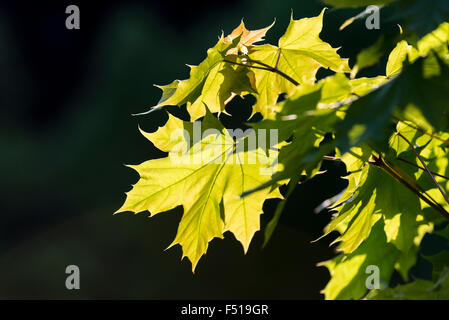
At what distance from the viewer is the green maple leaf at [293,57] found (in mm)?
850

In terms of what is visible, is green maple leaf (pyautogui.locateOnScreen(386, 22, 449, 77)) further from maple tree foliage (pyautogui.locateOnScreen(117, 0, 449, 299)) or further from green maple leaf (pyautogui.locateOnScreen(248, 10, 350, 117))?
green maple leaf (pyautogui.locateOnScreen(248, 10, 350, 117))

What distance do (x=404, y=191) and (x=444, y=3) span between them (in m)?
0.31

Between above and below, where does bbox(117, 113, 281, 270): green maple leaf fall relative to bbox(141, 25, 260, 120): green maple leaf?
below

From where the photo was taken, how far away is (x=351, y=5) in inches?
21.1

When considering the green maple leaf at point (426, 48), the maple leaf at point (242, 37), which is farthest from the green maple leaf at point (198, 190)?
the green maple leaf at point (426, 48)

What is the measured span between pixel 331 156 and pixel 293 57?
0.92 ft

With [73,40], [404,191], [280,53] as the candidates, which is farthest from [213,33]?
[404,191]

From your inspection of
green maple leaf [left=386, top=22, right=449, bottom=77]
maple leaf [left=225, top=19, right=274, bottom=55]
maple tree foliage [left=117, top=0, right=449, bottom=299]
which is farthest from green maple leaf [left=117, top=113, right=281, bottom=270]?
green maple leaf [left=386, top=22, right=449, bottom=77]

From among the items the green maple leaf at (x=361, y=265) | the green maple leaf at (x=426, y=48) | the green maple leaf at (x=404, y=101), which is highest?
the green maple leaf at (x=426, y=48)

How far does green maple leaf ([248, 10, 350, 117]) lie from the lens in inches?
33.5

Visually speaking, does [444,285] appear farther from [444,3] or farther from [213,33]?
[213,33]

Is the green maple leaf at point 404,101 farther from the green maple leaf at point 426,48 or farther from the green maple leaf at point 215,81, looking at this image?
the green maple leaf at point 215,81

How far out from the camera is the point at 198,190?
0.74 m

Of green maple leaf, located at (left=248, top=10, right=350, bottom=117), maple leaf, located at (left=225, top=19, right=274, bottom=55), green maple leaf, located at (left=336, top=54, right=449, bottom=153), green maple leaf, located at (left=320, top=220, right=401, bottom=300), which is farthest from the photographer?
green maple leaf, located at (left=248, top=10, right=350, bottom=117)
